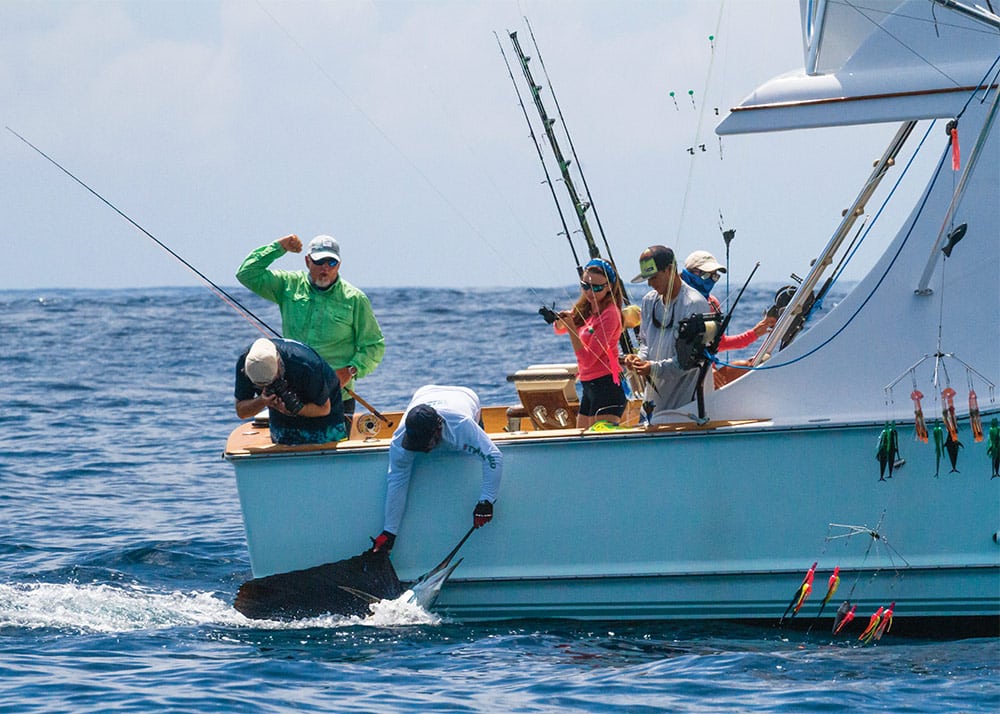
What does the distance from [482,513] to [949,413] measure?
97.1 inches

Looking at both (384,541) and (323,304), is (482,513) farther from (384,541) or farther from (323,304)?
(323,304)

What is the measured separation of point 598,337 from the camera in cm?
799

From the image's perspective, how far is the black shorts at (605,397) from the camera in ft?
26.8

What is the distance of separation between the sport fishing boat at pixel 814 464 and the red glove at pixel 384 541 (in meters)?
0.10

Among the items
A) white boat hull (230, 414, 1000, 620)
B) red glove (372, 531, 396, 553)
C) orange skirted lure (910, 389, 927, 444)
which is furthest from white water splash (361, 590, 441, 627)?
orange skirted lure (910, 389, 927, 444)

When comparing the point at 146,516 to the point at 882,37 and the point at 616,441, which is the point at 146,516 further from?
the point at 882,37

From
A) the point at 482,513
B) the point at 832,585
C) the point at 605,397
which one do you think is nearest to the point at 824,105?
the point at 605,397

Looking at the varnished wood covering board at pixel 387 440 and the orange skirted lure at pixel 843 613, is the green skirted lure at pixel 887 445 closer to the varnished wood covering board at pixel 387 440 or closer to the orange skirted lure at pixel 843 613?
the varnished wood covering board at pixel 387 440

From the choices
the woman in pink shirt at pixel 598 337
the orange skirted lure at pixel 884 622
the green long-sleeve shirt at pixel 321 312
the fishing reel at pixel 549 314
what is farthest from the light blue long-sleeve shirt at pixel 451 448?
the orange skirted lure at pixel 884 622

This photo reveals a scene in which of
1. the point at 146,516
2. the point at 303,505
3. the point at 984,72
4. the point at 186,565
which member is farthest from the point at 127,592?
the point at 984,72

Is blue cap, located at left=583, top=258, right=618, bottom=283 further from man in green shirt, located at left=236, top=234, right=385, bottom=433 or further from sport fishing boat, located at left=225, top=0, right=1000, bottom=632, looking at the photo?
man in green shirt, located at left=236, top=234, right=385, bottom=433

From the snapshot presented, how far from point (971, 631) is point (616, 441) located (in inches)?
83.6

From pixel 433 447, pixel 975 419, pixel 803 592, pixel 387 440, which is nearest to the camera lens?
pixel 975 419

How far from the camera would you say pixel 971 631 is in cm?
733
